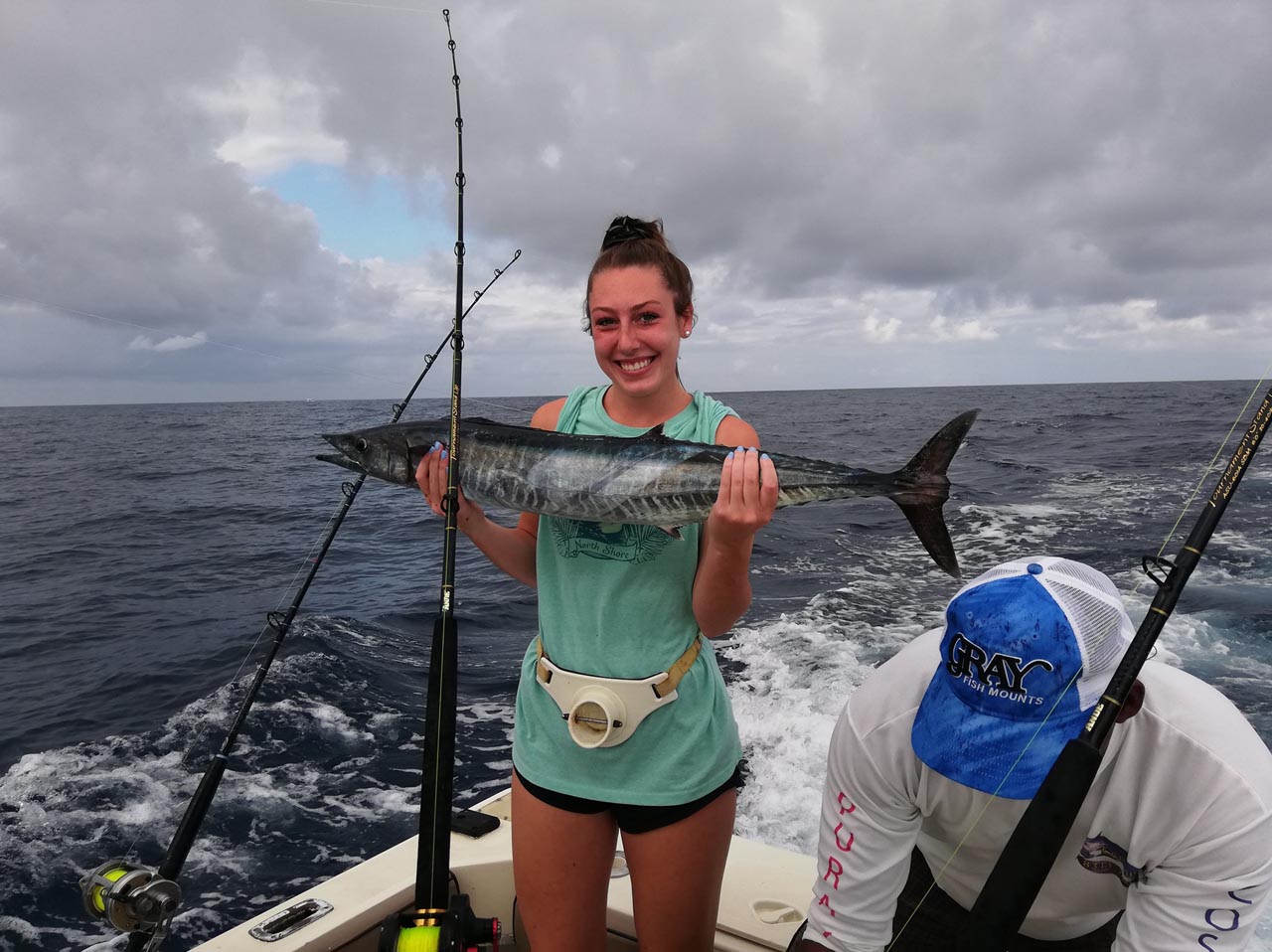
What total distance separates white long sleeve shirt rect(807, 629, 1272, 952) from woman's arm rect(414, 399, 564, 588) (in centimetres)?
100

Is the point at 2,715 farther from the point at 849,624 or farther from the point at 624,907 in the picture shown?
the point at 849,624

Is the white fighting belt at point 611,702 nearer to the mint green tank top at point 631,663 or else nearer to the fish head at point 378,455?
the mint green tank top at point 631,663

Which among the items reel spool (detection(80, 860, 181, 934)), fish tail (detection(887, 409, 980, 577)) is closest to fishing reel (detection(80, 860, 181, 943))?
reel spool (detection(80, 860, 181, 934))

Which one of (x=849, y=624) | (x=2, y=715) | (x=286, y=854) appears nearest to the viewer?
(x=286, y=854)

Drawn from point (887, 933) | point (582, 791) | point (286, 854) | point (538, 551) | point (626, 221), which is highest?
point (626, 221)

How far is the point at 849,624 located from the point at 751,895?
212 inches

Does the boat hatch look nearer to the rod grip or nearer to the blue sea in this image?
the blue sea

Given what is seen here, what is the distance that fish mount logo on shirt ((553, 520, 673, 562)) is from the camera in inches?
81.9

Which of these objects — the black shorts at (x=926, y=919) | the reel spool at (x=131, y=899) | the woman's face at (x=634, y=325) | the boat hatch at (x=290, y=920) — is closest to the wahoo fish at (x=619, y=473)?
the woman's face at (x=634, y=325)

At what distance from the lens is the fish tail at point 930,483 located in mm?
2348

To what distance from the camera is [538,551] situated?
2.24 meters

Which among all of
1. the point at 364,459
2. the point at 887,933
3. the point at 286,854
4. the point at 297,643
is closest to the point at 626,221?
the point at 364,459

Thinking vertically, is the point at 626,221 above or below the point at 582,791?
above

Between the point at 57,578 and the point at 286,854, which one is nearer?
the point at 286,854
